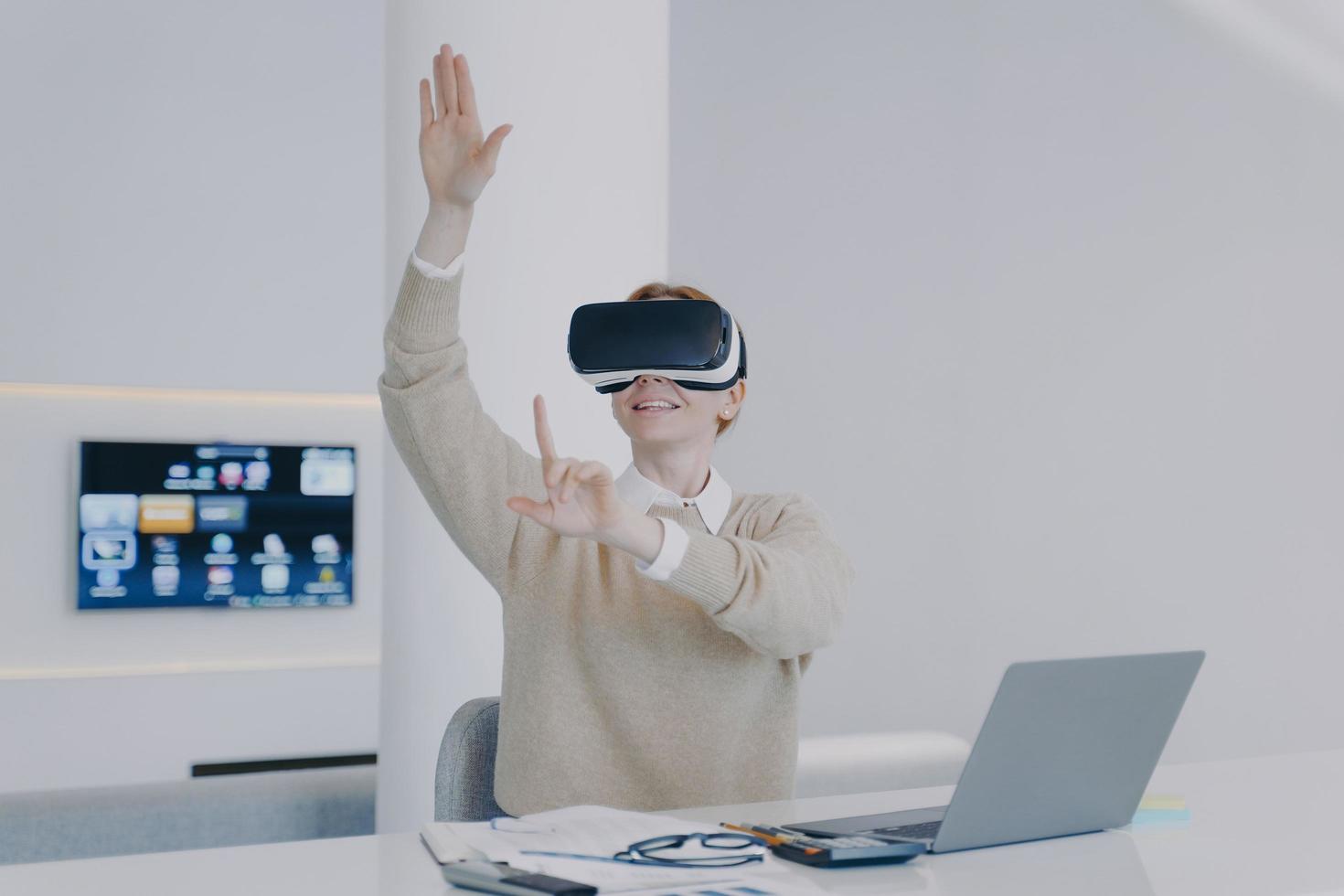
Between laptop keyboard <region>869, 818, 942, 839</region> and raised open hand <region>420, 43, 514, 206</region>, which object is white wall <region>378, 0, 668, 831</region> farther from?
laptop keyboard <region>869, 818, 942, 839</region>

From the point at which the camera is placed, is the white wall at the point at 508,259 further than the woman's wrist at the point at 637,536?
Yes

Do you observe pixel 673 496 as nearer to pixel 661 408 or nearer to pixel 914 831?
pixel 661 408

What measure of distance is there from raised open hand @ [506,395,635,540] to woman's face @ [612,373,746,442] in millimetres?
344

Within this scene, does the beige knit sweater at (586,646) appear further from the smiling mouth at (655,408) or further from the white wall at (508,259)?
the white wall at (508,259)

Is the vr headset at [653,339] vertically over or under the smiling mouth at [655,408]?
over

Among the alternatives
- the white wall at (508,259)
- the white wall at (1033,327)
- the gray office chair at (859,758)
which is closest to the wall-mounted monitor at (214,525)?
the white wall at (1033,327)

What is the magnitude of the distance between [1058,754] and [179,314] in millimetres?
4148

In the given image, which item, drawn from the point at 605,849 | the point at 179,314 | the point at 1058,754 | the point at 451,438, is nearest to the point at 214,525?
the point at 179,314

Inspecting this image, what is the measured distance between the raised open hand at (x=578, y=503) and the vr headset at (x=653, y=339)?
288mm

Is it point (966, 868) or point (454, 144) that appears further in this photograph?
point (454, 144)

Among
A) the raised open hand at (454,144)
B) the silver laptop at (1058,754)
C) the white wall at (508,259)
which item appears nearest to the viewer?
the silver laptop at (1058,754)

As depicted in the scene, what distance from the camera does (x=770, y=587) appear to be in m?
1.47

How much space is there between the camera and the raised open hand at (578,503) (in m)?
1.32

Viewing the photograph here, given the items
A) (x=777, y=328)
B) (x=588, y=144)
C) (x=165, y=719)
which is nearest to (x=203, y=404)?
(x=165, y=719)
